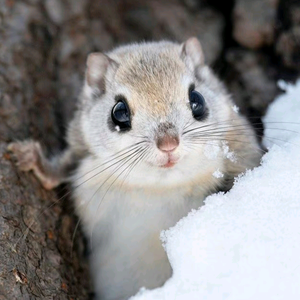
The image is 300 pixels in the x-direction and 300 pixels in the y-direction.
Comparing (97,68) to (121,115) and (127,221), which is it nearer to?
(121,115)

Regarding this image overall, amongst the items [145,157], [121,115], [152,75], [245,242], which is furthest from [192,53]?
[245,242]

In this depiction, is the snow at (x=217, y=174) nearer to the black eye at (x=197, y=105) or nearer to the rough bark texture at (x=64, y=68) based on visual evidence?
the black eye at (x=197, y=105)

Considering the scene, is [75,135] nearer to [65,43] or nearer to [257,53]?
[65,43]

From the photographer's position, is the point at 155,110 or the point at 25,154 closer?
the point at 155,110

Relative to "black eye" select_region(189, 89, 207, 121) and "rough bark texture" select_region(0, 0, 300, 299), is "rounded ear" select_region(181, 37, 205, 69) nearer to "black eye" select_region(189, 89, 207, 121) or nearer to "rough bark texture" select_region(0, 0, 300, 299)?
"black eye" select_region(189, 89, 207, 121)

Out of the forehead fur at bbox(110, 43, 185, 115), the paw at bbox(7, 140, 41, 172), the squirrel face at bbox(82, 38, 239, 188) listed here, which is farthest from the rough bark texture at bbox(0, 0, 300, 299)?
the forehead fur at bbox(110, 43, 185, 115)

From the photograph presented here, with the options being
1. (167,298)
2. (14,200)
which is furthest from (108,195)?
(167,298)
